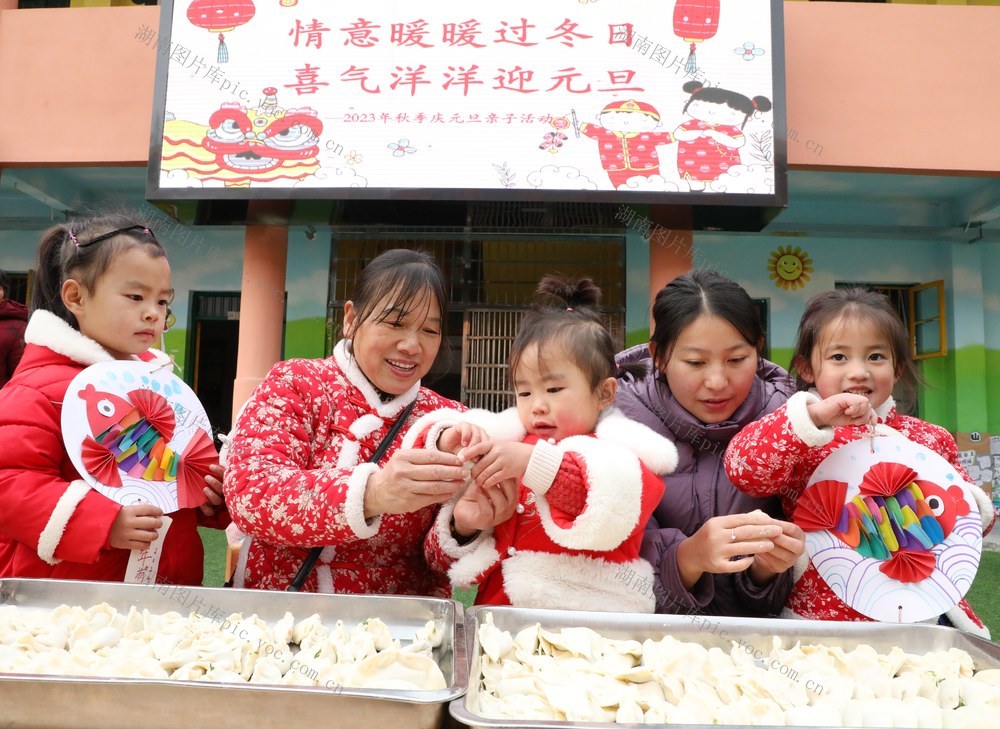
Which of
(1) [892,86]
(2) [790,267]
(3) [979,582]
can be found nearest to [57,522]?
(3) [979,582]

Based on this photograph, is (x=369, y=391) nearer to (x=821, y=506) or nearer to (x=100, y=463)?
(x=100, y=463)

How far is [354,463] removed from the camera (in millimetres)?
1373

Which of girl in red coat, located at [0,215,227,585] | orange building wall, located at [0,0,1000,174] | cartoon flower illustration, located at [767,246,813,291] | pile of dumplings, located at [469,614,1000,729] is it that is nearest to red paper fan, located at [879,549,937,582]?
pile of dumplings, located at [469,614,1000,729]

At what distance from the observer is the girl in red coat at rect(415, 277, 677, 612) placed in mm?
1210

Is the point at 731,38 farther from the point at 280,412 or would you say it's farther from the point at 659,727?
the point at 659,727

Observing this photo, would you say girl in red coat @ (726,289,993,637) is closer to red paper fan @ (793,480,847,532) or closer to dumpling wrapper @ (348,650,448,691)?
red paper fan @ (793,480,847,532)

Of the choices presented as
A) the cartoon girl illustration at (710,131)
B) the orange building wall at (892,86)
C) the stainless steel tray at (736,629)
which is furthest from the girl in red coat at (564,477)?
the orange building wall at (892,86)

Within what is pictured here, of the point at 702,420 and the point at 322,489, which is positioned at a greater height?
the point at 702,420

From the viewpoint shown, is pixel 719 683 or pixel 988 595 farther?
pixel 988 595

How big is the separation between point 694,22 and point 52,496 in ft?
15.0

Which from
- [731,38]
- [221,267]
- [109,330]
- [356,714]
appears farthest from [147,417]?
[221,267]

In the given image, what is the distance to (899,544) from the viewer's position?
1340 millimetres

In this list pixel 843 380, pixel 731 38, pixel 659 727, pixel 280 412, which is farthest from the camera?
pixel 731 38

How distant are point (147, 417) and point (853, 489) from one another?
1.42 m
